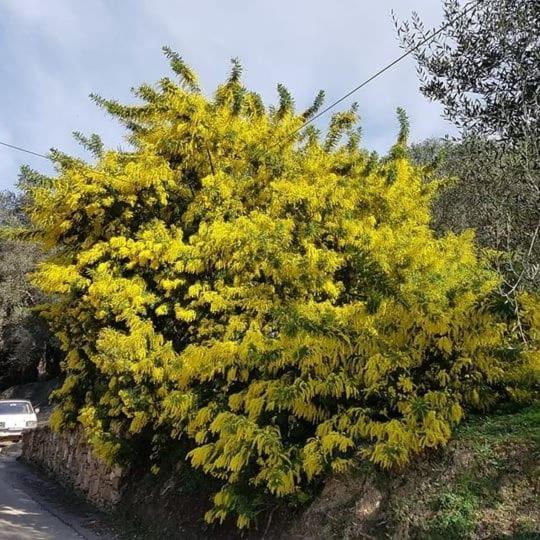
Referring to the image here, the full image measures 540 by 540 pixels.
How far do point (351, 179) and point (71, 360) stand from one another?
6067mm

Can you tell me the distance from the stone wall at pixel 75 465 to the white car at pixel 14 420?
13.3 ft

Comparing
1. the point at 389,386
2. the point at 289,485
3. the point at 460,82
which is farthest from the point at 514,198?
the point at 289,485

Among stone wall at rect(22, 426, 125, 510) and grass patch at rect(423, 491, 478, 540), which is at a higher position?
grass patch at rect(423, 491, 478, 540)

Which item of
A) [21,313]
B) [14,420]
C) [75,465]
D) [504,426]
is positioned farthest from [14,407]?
[504,426]

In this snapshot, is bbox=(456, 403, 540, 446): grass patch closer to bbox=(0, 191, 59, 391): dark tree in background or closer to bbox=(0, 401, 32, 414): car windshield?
bbox=(0, 401, 32, 414): car windshield

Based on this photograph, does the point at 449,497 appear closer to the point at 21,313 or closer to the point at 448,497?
the point at 448,497

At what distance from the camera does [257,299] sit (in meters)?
8.30

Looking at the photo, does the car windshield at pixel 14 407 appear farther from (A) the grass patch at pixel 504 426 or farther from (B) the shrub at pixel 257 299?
(A) the grass patch at pixel 504 426

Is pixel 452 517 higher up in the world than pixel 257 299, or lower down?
lower down

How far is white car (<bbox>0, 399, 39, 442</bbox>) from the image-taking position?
20688mm

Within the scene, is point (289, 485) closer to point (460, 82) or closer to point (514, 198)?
point (514, 198)

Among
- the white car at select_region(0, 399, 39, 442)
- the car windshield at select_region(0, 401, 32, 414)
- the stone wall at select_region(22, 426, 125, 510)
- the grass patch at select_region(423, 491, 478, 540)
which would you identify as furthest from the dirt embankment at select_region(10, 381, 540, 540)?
the car windshield at select_region(0, 401, 32, 414)

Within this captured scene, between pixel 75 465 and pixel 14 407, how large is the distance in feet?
32.1

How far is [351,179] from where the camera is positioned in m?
10.8
